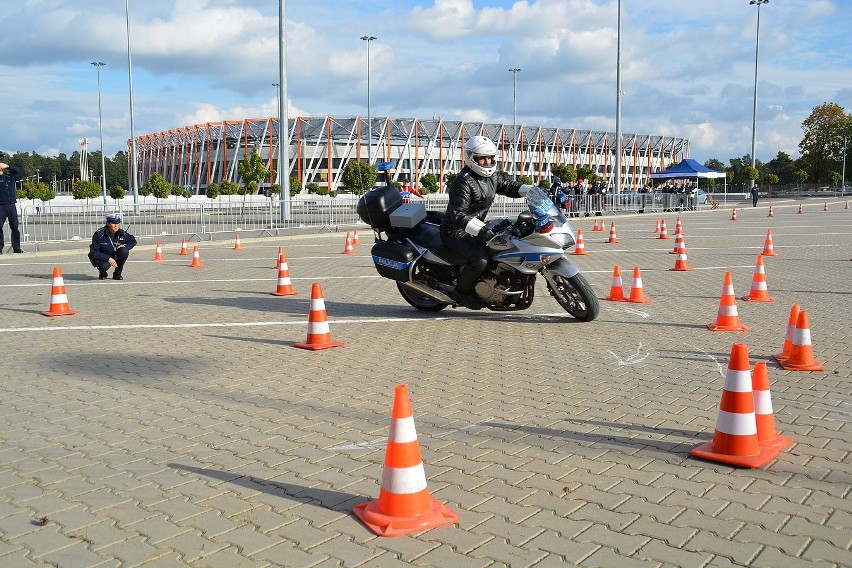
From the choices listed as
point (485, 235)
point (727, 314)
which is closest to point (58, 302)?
point (485, 235)

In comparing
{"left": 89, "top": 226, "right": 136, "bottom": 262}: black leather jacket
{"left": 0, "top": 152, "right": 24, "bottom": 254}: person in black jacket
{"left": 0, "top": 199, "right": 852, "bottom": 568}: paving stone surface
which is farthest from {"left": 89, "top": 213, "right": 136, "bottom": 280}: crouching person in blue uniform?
{"left": 0, "top": 152, "right": 24, "bottom": 254}: person in black jacket

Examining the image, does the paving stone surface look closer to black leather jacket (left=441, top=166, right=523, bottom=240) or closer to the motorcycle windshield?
black leather jacket (left=441, top=166, right=523, bottom=240)

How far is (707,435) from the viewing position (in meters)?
5.30

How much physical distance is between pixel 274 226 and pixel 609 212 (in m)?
Result: 20.8

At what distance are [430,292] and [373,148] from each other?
Result: 322 ft

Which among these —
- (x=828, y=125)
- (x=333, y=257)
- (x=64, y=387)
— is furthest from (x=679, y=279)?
(x=828, y=125)

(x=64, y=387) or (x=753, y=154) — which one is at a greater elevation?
(x=753, y=154)

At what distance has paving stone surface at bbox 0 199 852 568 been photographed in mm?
3770

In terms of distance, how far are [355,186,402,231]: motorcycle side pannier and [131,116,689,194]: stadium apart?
269ft

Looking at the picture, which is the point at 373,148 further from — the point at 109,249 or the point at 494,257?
the point at 494,257

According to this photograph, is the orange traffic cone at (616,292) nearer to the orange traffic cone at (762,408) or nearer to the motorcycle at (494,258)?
the motorcycle at (494,258)

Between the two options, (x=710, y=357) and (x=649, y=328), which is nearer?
(x=710, y=357)

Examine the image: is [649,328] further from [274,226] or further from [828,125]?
[828,125]

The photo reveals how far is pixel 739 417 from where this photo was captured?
15.5 ft
